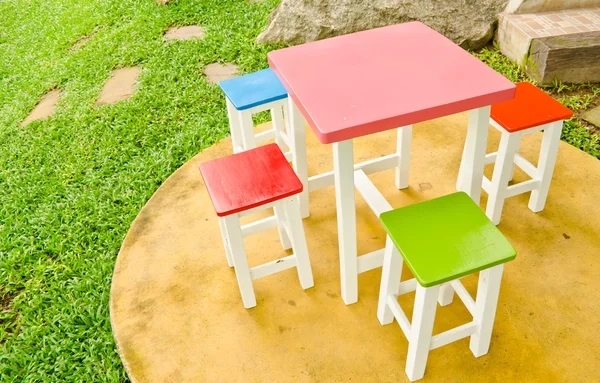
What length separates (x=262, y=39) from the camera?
526 cm

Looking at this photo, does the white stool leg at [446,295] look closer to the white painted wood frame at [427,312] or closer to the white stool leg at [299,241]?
the white painted wood frame at [427,312]

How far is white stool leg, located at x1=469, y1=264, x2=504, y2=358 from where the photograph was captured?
6.40 feet

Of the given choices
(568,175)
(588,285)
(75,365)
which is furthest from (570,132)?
(75,365)

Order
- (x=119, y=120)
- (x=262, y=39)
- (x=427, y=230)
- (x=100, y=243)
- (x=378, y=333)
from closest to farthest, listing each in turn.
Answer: (x=427, y=230), (x=378, y=333), (x=100, y=243), (x=119, y=120), (x=262, y=39)

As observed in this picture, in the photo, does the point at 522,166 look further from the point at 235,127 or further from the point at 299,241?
the point at 235,127

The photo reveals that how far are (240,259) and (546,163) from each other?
180cm

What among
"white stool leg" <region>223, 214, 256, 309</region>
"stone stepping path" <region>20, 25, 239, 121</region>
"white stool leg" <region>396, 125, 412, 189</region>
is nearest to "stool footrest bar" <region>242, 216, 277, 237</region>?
"white stool leg" <region>223, 214, 256, 309</region>

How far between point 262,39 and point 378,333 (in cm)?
381

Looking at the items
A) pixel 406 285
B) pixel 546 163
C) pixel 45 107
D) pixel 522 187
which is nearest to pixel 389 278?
pixel 406 285

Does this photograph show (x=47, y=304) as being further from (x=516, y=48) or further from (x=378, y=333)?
(x=516, y=48)

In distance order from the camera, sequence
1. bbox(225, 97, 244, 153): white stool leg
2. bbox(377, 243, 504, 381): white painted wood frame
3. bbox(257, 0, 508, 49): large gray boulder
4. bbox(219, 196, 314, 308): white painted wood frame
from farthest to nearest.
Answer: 1. bbox(257, 0, 508, 49): large gray boulder
2. bbox(225, 97, 244, 153): white stool leg
3. bbox(219, 196, 314, 308): white painted wood frame
4. bbox(377, 243, 504, 381): white painted wood frame

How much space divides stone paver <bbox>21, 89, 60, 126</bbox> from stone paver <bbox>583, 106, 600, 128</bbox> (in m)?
4.74

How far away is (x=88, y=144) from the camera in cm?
410

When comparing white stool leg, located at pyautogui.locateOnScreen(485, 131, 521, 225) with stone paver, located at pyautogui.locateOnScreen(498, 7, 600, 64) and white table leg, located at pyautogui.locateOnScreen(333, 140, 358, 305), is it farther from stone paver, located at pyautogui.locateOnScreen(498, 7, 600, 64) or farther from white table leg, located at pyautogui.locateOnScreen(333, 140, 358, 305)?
stone paver, located at pyautogui.locateOnScreen(498, 7, 600, 64)
